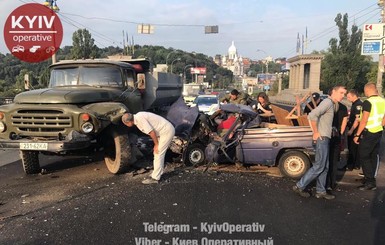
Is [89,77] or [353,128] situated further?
[89,77]

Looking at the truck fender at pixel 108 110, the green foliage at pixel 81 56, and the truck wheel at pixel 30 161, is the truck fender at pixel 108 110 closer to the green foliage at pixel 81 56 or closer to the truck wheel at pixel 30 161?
the truck wheel at pixel 30 161

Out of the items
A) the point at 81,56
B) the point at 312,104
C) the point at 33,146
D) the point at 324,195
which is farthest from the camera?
the point at 81,56

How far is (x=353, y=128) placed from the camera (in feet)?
25.6

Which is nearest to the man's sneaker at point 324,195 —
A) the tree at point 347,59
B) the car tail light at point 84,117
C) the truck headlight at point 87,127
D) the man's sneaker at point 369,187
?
the man's sneaker at point 369,187

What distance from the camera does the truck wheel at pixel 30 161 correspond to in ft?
25.3

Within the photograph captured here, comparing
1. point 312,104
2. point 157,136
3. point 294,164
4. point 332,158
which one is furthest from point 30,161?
point 312,104

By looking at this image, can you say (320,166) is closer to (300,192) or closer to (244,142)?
(300,192)

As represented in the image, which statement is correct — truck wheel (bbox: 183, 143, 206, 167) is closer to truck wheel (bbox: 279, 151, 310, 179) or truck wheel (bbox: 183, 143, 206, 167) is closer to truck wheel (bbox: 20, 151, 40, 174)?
truck wheel (bbox: 279, 151, 310, 179)

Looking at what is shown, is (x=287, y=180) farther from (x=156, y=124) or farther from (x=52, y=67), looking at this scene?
(x=52, y=67)

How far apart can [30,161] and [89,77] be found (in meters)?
2.29

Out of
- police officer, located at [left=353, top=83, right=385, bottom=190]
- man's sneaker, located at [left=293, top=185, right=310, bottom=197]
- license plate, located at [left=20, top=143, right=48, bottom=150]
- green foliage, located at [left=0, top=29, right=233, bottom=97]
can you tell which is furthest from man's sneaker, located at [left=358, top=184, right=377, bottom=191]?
green foliage, located at [left=0, top=29, right=233, bottom=97]

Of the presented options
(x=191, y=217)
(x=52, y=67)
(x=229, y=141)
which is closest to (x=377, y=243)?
(x=191, y=217)

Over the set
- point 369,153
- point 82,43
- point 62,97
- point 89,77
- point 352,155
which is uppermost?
point 82,43

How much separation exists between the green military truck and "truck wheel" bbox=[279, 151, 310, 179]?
3.12 meters
